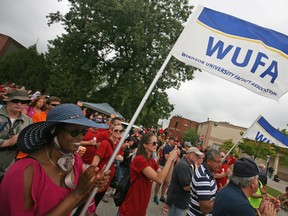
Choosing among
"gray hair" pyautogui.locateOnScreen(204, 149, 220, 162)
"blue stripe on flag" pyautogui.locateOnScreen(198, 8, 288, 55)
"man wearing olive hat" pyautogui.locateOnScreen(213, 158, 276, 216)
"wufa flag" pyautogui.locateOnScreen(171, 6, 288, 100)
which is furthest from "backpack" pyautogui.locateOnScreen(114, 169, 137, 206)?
"blue stripe on flag" pyautogui.locateOnScreen(198, 8, 288, 55)

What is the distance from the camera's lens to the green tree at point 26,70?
36531 millimetres

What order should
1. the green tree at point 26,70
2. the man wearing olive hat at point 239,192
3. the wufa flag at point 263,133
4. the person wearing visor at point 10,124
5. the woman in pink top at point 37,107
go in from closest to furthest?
the man wearing olive hat at point 239,192, the person wearing visor at point 10,124, the woman in pink top at point 37,107, the wufa flag at point 263,133, the green tree at point 26,70

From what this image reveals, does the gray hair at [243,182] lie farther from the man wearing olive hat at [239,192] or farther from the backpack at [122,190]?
the backpack at [122,190]

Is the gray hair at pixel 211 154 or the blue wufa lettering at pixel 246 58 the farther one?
the gray hair at pixel 211 154

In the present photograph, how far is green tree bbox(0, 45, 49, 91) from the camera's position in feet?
120

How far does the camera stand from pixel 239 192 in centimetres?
258

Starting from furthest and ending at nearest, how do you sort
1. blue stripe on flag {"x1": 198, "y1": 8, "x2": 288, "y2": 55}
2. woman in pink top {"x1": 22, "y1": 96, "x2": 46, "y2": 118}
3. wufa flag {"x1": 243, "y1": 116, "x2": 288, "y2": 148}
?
1. wufa flag {"x1": 243, "y1": 116, "x2": 288, "y2": 148}
2. woman in pink top {"x1": 22, "y1": 96, "x2": 46, "y2": 118}
3. blue stripe on flag {"x1": 198, "y1": 8, "x2": 288, "y2": 55}

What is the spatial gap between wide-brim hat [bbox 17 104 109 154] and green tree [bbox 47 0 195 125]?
17.8m

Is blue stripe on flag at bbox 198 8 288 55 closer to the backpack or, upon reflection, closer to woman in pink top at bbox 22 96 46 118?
the backpack

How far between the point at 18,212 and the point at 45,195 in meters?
0.18

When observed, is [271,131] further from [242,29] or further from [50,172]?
[50,172]

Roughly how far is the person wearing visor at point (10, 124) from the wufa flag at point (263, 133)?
6379 mm

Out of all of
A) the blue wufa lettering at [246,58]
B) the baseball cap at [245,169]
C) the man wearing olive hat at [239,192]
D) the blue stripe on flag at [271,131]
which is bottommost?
the man wearing olive hat at [239,192]

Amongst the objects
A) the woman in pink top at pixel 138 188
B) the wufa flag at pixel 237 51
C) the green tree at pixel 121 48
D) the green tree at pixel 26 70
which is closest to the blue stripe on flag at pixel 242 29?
the wufa flag at pixel 237 51
